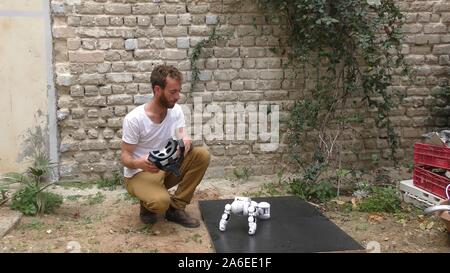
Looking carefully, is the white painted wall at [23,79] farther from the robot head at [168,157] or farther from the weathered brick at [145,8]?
the robot head at [168,157]

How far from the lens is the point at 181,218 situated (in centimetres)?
425

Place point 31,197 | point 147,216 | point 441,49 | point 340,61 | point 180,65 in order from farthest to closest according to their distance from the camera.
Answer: point 441,49 < point 340,61 < point 180,65 < point 31,197 < point 147,216

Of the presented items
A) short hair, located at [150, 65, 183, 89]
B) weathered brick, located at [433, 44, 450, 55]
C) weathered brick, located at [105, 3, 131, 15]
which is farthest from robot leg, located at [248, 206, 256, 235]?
weathered brick, located at [433, 44, 450, 55]

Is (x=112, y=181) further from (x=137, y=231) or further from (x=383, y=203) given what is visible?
(x=383, y=203)

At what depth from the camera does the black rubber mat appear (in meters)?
3.71

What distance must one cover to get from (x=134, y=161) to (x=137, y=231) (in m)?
0.69

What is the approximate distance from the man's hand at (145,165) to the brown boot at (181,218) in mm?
625

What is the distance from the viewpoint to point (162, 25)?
5.44 metres

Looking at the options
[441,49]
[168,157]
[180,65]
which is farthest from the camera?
[441,49]

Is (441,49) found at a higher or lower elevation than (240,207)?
higher

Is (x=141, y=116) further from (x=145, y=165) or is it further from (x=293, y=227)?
(x=293, y=227)

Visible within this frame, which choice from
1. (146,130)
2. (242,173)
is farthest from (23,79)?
(242,173)

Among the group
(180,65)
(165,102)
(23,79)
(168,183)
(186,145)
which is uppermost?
(180,65)

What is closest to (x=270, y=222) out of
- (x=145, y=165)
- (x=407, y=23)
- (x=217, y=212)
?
(x=217, y=212)
